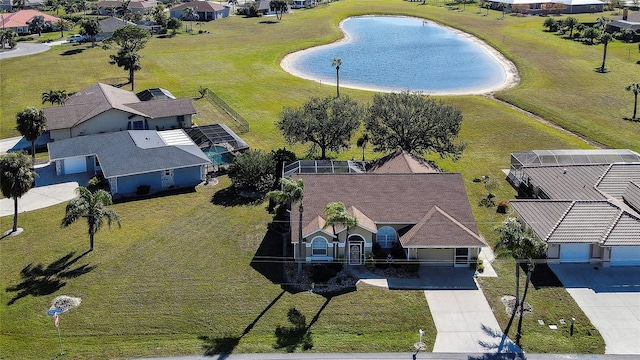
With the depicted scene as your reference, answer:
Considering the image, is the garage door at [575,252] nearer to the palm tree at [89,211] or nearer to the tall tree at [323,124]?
the tall tree at [323,124]

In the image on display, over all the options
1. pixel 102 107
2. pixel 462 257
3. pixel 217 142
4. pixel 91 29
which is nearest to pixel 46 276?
pixel 217 142

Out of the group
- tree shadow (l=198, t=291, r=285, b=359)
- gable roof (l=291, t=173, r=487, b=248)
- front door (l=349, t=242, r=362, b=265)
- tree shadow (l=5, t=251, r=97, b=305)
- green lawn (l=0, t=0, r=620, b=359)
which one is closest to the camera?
tree shadow (l=198, t=291, r=285, b=359)

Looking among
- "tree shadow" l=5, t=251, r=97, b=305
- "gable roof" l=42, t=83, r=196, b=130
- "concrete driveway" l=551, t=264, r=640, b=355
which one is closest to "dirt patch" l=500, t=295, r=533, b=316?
"concrete driveway" l=551, t=264, r=640, b=355

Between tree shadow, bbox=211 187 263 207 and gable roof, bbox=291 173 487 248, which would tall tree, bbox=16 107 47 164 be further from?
gable roof, bbox=291 173 487 248

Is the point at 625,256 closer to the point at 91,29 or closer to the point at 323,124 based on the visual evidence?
the point at 323,124

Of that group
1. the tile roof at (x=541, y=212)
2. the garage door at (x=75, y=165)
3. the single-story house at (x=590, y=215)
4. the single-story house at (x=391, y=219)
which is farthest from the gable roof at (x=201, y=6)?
the tile roof at (x=541, y=212)

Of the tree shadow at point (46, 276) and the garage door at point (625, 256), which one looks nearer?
the tree shadow at point (46, 276)
